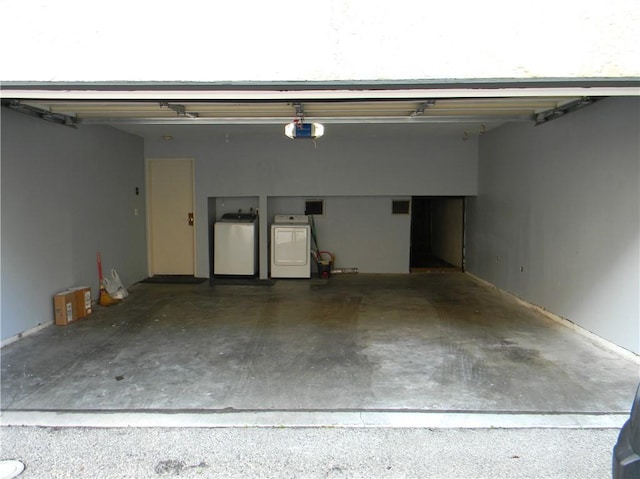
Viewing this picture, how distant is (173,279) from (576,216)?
5901 millimetres

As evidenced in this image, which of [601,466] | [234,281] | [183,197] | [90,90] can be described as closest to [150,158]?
[183,197]

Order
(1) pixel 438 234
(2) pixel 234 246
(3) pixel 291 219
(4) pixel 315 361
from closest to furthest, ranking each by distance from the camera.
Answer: (4) pixel 315 361
(2) pixel 234 246
(3) pixel 291 219
(1) pixel 438 234

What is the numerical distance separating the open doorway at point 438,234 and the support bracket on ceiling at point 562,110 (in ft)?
11.9

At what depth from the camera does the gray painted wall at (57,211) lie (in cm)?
414

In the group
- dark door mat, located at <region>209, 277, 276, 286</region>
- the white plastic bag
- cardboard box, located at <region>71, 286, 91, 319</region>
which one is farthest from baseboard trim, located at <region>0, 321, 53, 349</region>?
dark door mat, located at <region>209, 277, 276, 286</region>

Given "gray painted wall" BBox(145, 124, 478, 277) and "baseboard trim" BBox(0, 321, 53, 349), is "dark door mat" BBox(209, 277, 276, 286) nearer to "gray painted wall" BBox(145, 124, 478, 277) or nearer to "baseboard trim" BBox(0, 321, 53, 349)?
"gray painted wall" BBox(145, 124, 478, 277)

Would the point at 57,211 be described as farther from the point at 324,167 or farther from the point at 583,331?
the point at 583,331

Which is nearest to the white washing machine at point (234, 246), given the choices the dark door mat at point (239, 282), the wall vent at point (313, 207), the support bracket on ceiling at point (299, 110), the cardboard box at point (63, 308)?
the dark door mat at point (239, 282)

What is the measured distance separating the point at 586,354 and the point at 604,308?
1.73 ft

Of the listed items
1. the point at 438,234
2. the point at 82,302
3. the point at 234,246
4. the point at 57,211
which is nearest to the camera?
the point at 57,211

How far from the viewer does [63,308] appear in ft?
15.6

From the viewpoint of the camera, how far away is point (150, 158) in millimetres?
7418

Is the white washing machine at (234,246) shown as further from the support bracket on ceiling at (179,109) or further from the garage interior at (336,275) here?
the support bracket on ceiling at (179,109)

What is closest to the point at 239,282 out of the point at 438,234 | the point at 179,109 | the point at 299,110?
the point at 179,109
